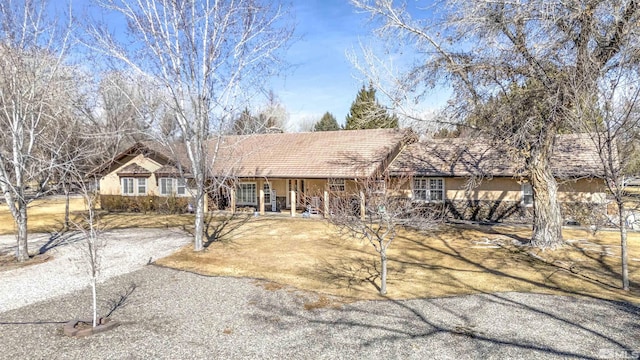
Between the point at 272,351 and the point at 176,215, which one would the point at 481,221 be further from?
the point at 176,215

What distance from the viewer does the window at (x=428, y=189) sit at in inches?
764

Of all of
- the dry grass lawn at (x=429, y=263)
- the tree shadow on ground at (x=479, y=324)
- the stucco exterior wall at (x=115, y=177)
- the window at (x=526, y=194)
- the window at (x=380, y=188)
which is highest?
the stucco exterior wall at (x=115, y=177)

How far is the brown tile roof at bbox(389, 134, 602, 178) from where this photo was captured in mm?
17281

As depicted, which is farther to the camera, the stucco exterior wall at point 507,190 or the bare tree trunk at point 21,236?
the stucco exterior wall at point 507,190

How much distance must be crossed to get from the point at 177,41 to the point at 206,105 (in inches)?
86.9

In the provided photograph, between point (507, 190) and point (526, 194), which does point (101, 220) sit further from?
point (526, 194)

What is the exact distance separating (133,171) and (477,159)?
2082 centimetres

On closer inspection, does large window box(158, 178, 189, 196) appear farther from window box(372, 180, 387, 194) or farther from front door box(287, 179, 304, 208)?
window box(372, 180, 387, 194)

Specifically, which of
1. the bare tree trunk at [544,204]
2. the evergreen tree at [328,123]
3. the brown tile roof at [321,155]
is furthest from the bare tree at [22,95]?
the evergreen tree at [328,123]

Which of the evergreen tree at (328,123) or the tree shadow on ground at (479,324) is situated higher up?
the evergreen tree at (328,123)

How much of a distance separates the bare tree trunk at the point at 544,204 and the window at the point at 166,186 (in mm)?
20213

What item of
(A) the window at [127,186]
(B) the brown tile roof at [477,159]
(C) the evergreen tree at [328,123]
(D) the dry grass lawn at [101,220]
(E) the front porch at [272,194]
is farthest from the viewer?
(C) the evergreen tree at [328,123]

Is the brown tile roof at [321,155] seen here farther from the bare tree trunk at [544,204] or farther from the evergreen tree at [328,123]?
the evergreen tree at [328,123]

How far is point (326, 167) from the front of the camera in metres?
20.1
